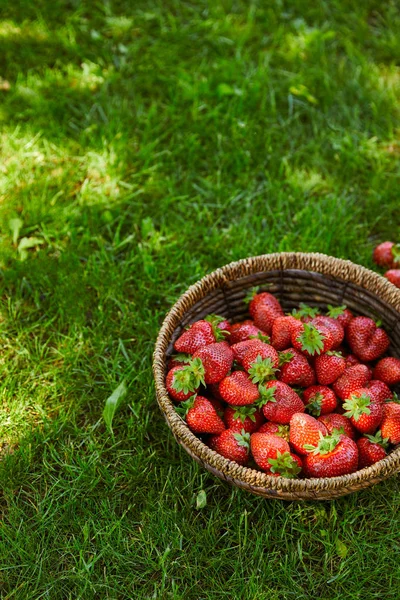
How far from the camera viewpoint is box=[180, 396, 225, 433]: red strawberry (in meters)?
1.96

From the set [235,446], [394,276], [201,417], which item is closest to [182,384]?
[201,417]

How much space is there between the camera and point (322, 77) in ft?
11.2

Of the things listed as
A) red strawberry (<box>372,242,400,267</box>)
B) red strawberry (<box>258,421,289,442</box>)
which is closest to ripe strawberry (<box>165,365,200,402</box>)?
red strawberry (<box>258,421,289,442</box>)

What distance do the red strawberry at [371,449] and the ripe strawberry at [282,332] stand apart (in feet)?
1.27

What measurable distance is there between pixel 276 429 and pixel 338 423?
0.62ft

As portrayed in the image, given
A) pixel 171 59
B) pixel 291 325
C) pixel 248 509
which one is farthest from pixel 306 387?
pixel 171 59

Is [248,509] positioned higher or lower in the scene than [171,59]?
lower

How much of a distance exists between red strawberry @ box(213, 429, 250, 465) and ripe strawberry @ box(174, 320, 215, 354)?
295 millimetres

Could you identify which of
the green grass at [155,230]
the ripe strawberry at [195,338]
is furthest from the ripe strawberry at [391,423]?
the ripe strawberry at [195,338]

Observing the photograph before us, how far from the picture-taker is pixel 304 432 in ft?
6.27

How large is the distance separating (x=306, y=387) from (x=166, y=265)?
869 mm

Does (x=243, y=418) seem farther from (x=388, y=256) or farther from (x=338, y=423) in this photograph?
(x=388, y=256)

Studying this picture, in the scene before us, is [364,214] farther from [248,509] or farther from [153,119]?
[248,509]

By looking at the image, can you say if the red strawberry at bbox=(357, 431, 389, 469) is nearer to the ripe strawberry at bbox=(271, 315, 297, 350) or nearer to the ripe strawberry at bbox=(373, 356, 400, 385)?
the ripe strawberry at bbox=(373, 356, 400, 385)
